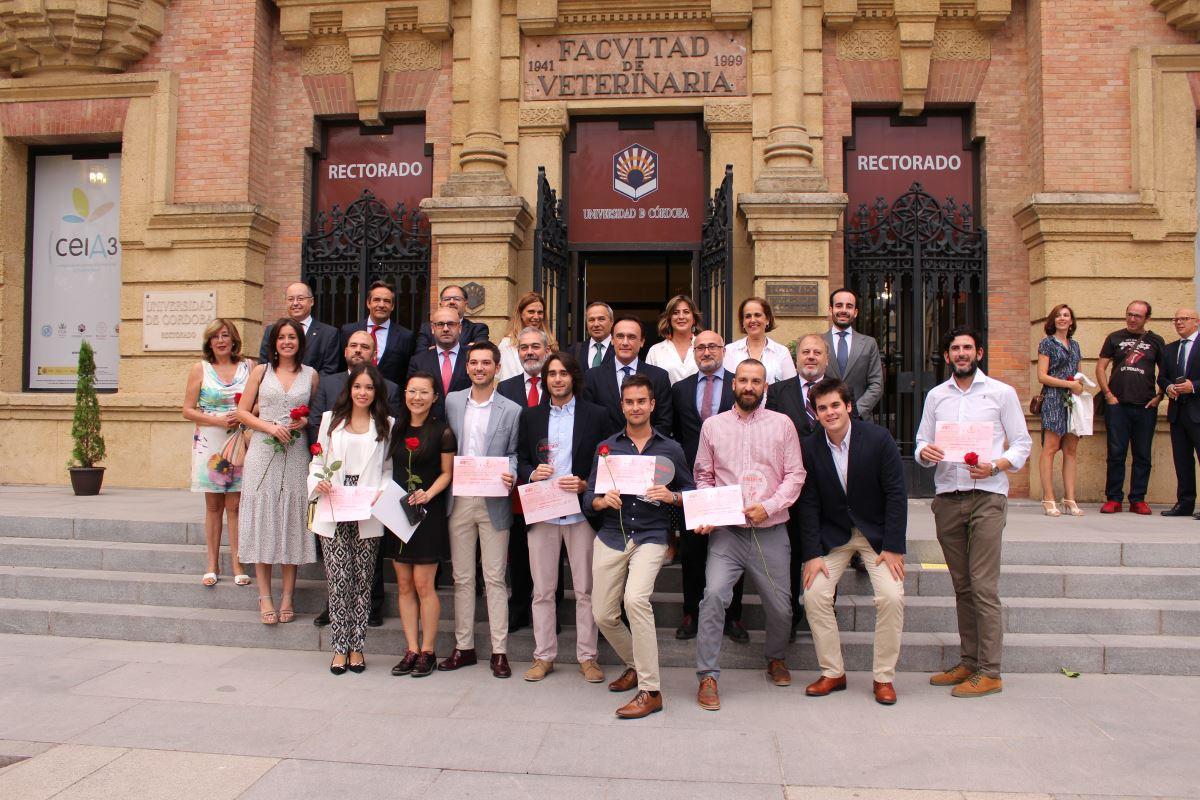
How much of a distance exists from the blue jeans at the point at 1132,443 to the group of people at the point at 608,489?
4713 mm

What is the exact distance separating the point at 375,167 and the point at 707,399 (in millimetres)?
7721

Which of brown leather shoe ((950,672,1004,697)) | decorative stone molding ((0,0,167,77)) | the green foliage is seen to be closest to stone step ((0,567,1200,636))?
brown leather shoe ((950,672,1004,697))

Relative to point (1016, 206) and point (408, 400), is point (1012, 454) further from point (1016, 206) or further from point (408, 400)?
point (1016, 206)

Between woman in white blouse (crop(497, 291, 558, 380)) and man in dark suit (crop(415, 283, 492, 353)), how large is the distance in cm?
23

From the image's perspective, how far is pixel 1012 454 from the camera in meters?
5.33

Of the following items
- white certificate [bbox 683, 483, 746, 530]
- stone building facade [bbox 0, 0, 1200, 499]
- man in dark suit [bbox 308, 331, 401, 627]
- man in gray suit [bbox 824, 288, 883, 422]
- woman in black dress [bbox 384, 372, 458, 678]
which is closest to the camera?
white certificate [bbox 683, 483, 746, 530]

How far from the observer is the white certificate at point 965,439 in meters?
5.21

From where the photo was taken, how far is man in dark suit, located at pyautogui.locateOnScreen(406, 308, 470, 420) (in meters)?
6.54

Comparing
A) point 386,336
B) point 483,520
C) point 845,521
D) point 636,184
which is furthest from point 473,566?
point 636,184

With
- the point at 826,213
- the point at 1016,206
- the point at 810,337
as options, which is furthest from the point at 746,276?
the point at 810,337

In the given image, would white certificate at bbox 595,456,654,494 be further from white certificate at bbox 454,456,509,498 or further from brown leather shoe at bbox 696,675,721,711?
brown leather shoe at bbox 696,675,721,711

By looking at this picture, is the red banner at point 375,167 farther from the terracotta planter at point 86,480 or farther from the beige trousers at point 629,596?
the beige trousers at point 629,596

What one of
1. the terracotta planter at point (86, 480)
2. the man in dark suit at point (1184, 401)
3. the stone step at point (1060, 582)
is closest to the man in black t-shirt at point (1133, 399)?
the man in dark suit at point (1184, 401)

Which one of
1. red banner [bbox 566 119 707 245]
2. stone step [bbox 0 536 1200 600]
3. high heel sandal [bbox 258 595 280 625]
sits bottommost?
high heel sandal [bbox 258 595 280 625]
